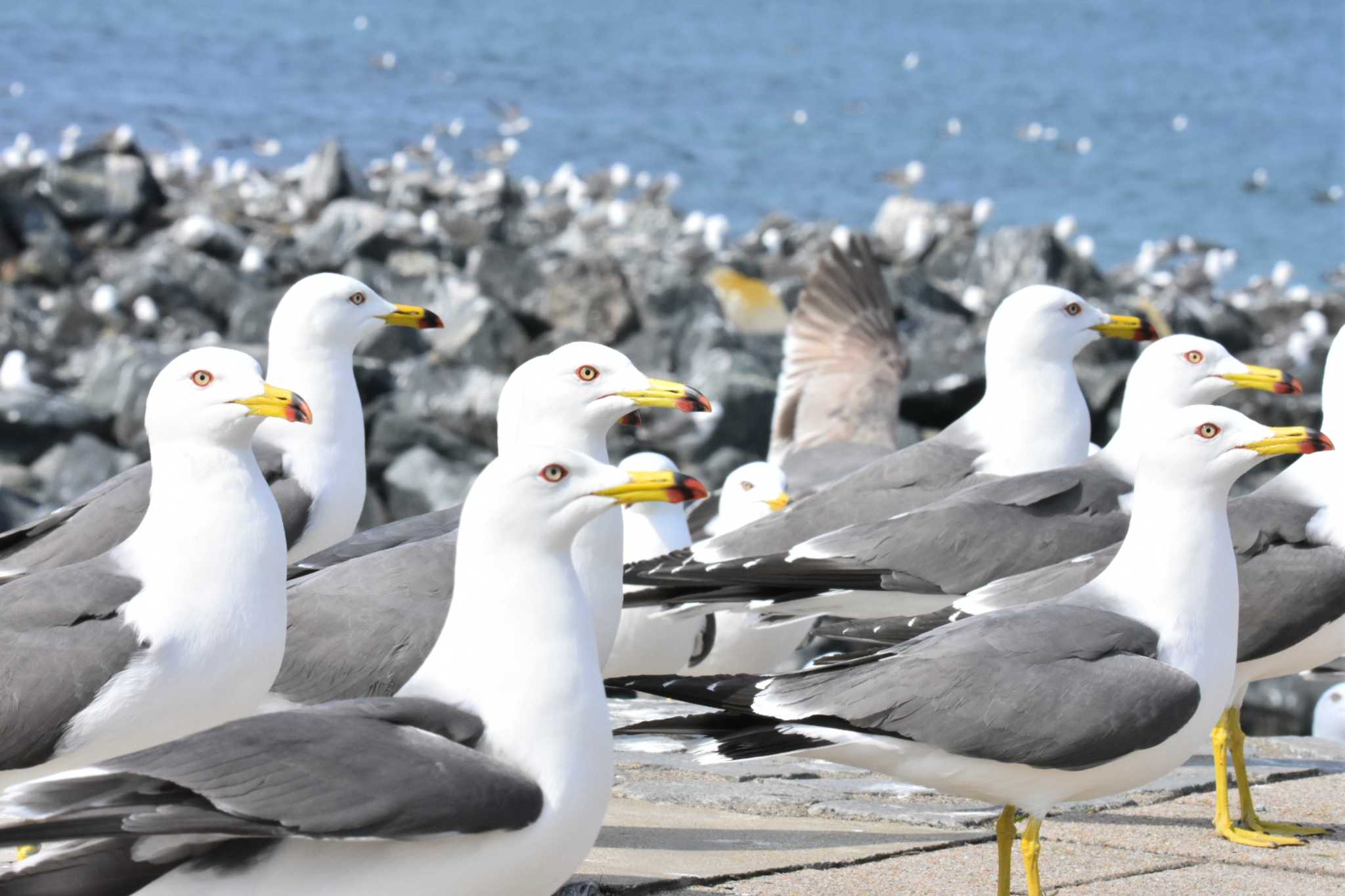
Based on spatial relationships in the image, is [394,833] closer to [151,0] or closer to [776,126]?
[776,126]

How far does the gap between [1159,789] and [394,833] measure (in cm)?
348

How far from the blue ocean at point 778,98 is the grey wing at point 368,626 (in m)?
28.3

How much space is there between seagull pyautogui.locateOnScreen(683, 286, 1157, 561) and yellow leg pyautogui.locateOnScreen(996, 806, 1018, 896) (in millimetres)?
2627

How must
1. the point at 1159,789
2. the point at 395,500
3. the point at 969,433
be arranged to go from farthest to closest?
1. the point at 395,500
2. the point at 969,433
3. the point at 1159,789

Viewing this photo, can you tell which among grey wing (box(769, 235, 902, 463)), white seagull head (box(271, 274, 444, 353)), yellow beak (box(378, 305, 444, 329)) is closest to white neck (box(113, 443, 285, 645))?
white seagull head (box(271, 274, 444, 353))

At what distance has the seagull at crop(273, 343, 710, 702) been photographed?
5211mm

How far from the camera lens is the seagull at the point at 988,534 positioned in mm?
6590

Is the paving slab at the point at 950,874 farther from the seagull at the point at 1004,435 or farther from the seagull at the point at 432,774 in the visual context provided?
the seagull at the point at 1004,435

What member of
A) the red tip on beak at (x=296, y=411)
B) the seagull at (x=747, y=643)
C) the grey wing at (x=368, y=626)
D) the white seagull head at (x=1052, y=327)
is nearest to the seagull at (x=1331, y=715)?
the white seagull head at (x=1052, y=327)

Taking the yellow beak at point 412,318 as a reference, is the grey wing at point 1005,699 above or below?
below

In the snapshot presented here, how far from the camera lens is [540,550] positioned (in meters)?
4.05

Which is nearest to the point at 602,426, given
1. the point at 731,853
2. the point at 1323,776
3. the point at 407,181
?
the point at 731,853

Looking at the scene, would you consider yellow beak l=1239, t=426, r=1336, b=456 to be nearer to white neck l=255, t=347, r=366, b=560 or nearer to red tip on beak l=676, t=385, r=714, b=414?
red tip on beak l=676, t=385, r=714, b=414

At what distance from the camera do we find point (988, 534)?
21.8 ft
